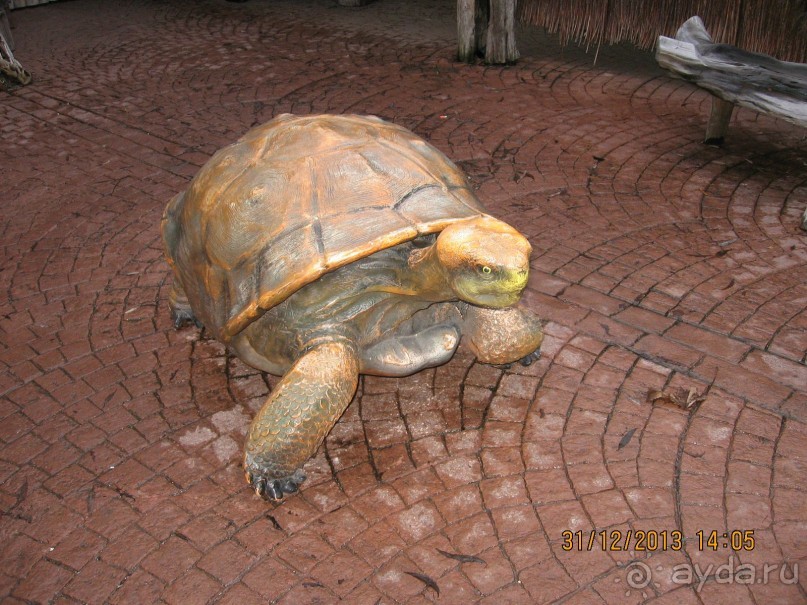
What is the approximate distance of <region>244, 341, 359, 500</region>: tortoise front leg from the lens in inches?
121

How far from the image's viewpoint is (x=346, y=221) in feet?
10.2

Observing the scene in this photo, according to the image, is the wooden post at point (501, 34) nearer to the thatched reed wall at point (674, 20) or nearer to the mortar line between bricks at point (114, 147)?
the thatched reed wall at point (674, 20)

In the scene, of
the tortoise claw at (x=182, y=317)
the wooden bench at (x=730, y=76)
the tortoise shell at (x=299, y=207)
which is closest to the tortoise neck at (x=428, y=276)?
the tortoise shell at (x=299, y=207)

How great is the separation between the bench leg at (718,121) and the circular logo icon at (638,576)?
453cm

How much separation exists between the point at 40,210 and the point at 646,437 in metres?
5.06

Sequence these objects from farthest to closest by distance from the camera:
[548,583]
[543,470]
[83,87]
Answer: [83,87] → [543,470] → [548,583]

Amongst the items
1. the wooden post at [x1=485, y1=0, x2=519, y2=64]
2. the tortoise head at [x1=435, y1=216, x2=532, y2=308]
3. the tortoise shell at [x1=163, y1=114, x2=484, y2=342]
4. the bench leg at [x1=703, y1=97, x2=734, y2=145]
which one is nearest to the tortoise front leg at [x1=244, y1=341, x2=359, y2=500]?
the tortoise shell at [x1=163, y1=114, x2=484, y2=342]

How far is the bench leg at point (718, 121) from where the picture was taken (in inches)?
239

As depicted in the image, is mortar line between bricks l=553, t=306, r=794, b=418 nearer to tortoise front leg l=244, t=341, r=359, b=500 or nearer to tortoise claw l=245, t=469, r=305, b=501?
tortoise front leg l=244, t=341, r=359, b=500

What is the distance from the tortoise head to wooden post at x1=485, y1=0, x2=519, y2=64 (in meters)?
5.86

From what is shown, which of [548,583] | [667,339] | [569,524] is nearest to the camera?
[548,583]

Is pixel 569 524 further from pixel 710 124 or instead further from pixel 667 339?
pixel 710 124

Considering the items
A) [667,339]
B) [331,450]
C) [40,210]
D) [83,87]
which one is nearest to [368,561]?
[331,450]
